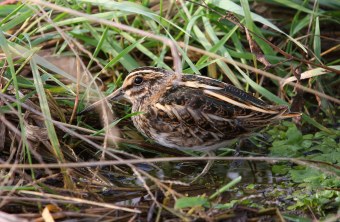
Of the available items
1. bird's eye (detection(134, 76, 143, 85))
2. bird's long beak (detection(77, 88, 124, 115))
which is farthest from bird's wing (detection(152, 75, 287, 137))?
bird's long beak (detection(77, 88, 124, 115))

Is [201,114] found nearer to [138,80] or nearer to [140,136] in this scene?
[138,80]

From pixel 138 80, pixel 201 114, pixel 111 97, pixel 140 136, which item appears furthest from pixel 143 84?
pixel 201 114

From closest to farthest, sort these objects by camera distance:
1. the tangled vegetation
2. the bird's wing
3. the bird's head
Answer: the tangled vegetation → the bird's wing → the bird's head

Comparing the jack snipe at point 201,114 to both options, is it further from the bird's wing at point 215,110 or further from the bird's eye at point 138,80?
the bird's eye at point 138,80

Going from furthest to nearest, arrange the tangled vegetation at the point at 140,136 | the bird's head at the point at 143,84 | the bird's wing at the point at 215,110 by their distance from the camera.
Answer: the bird's head at the point at 143,84
the bird's wing at the point at 215,110
the tangled vegetation at the point at 140,136

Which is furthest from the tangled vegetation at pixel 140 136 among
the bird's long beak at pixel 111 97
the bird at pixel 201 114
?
the bird at pixel 201 114

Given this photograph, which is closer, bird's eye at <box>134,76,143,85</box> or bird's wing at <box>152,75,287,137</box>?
bird's wing at <box>152,75,287,137</box>

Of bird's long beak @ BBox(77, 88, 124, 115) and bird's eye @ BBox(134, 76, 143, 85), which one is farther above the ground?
bird's eye @ BBox(134, 76, 143, 85)

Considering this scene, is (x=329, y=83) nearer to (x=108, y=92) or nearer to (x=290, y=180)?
(x=290, y=180)

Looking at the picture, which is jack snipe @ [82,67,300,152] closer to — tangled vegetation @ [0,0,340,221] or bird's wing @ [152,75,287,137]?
bird's wing @ [152,75,287,137]
